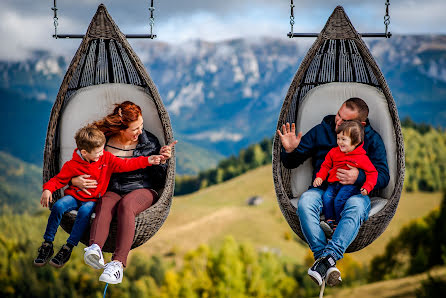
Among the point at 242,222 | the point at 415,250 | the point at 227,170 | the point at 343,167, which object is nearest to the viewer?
the point at 343,167

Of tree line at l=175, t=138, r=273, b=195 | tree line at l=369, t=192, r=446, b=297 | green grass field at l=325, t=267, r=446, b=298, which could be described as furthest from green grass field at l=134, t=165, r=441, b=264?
green grass field at l=325, t=267, r=446, b=298

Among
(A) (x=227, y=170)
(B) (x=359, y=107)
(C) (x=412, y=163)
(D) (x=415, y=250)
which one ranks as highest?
(B) (x=359, y=107)

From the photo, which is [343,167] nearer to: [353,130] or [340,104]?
[353,130]

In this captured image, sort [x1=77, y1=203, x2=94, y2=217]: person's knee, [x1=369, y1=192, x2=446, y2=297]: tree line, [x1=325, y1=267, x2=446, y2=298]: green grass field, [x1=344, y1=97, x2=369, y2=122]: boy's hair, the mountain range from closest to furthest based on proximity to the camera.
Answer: [x1=77, y1=203, x2=94, y2=217]: person's knee → [x1=344, y1=97, x2=369, y2=122]: boy's hair → [x1=325, y1=267, x2=446, y2=298]: green grass field → [x1=369, y1=192, x2=446, y2=297]: tree line → the mountain range

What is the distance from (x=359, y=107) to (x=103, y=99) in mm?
1833

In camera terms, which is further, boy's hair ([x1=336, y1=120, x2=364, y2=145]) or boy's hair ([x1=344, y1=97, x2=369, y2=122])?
boy's hair ([x1=344, y1=97, x2=369, y2=122])

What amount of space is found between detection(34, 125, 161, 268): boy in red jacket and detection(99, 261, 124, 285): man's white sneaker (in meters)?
0.35

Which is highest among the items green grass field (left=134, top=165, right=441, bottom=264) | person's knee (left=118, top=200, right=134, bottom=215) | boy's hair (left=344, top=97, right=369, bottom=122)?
boy's hair (left=344, top=97, right=369, bottom=122)

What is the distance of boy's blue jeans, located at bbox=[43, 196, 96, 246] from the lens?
3.30m

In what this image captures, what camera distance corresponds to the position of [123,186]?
3.55 meters

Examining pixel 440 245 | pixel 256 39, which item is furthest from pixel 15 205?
pixel 256 39

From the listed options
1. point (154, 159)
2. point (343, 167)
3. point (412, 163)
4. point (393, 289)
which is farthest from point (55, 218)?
point (412, 163)

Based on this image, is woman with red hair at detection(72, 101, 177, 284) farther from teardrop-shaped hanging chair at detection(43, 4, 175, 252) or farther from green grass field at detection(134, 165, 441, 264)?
green grass field at detection(134, 165, 441, 264)

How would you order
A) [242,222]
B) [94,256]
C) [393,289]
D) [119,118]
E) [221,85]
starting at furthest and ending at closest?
[221,85] < [242,222] < [393,289] < [119,118] < [94,256]
